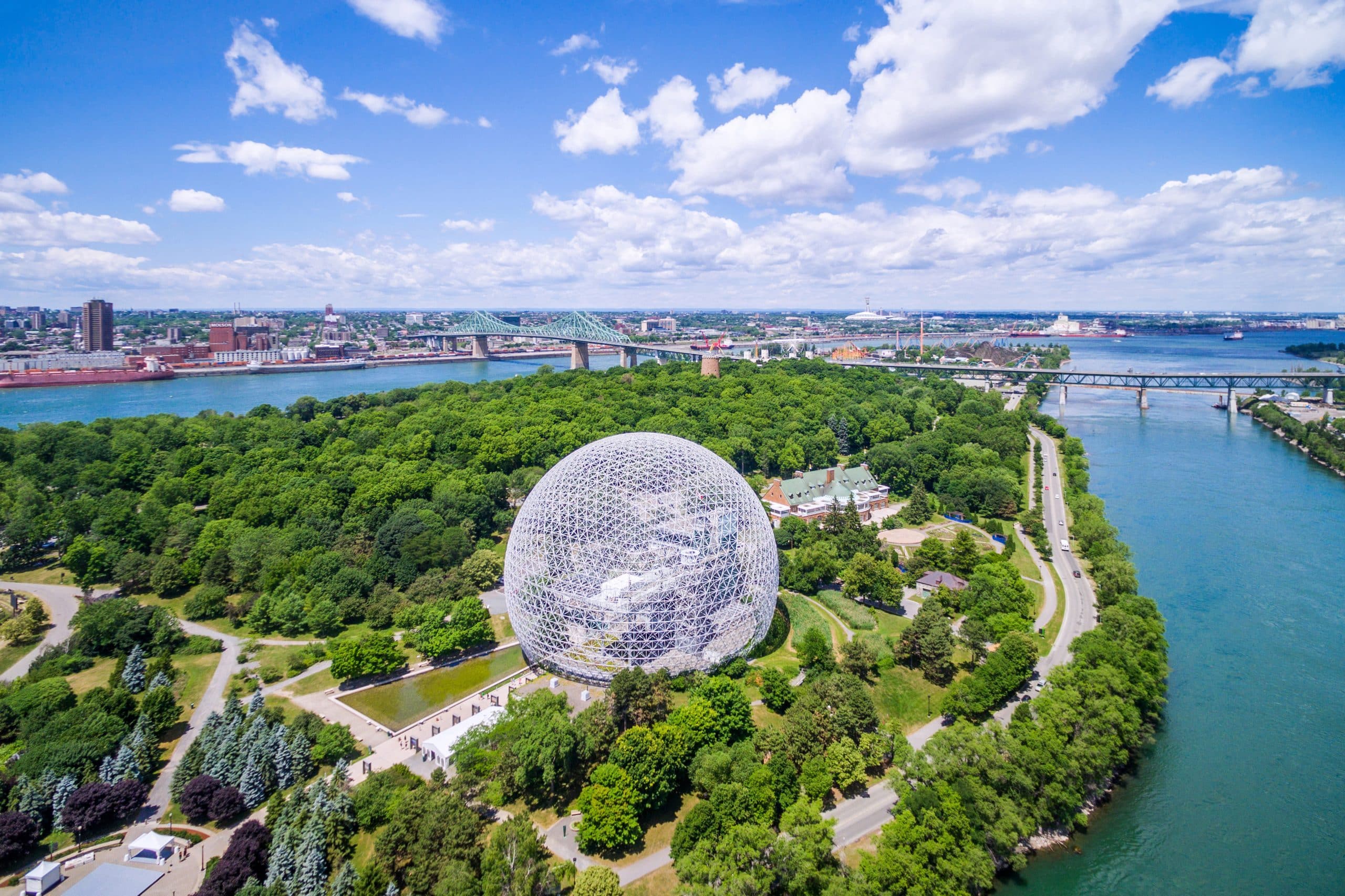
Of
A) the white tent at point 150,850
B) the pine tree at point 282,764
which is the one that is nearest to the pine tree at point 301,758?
the pine tree at point 282,764

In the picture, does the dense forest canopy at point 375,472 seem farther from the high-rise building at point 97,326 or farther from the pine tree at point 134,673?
the high-rise building at point 97,326

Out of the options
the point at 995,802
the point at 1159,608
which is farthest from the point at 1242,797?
the point at 1159,608

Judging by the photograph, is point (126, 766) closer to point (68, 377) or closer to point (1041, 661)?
point (1041, 661)

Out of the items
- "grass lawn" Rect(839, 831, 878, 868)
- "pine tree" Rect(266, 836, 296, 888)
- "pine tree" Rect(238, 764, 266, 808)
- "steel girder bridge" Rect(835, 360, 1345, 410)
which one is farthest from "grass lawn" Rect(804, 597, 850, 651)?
"steel girder bridge" Rect(835, 360, 1345, 410)

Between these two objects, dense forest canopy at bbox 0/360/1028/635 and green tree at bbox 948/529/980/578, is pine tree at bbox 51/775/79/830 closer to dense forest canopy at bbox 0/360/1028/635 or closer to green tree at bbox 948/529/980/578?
dense forest canopy at bbox 0/360/1028/635

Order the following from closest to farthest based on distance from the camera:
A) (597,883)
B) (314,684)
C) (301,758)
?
(597,883)
(301,758)
(314,684)

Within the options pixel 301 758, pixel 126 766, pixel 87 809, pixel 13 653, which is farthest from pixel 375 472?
pixel 87 809
